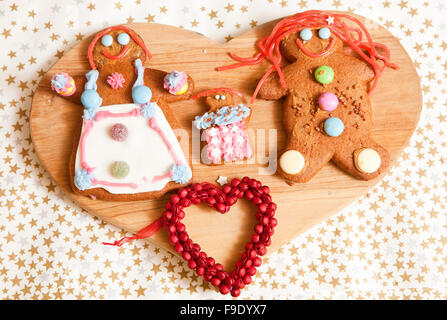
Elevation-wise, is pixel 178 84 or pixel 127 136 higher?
pixel 178 84

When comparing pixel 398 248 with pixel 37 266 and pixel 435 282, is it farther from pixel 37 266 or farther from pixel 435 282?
pixel 37 266

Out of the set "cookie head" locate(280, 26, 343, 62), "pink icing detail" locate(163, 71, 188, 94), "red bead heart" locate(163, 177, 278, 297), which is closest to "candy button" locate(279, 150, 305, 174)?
"red bead heart" locate(163, 177, 278, 297)

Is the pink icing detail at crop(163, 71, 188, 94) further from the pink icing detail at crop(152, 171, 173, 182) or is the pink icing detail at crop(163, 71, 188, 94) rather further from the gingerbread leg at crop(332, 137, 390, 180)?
the gingerbread leg at crop(332, 137, 390, 180)

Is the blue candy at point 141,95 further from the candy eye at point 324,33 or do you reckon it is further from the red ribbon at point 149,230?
the candy eye at point 324,33

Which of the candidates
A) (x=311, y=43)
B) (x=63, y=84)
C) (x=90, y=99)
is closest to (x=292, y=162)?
(x=311, y=43)

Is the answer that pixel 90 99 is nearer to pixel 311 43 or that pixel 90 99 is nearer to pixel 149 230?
pixel 149 230

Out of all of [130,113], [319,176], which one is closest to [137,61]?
[130,113]
